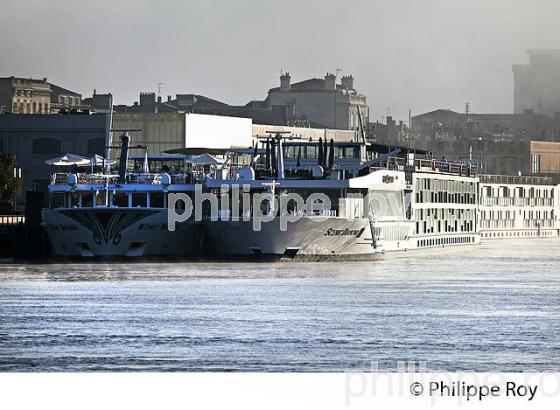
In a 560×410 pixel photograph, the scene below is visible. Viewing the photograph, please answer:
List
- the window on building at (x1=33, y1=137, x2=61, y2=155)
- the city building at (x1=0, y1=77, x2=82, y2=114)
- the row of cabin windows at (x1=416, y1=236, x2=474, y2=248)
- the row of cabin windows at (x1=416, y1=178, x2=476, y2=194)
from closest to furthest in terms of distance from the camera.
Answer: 1. the row of cabin windows at (x1=416, y1=236, x2=474, y2=248)
2. the row of cabin windows at (x1=416, y1=178, x2=476, y2=194)
3. the window on building at (x1=33, y1=137, x2=61, y2=155)
4. the city building at (x1=0, y1=77, x2=82, y2=114)

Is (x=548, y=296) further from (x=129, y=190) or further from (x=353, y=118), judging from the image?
(x=353, y=118)

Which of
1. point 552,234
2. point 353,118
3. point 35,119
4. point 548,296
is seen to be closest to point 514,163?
point 353,118

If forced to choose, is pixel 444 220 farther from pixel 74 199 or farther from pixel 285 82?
pixel 285 82

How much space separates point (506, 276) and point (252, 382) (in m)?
25.5

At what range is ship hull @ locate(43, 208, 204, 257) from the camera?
54.8 meters

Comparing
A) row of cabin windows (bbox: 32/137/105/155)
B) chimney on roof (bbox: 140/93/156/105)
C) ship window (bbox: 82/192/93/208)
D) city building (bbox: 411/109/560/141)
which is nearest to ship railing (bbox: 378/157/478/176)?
ship window (bbox: 82/192/93/208)

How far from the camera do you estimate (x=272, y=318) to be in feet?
115

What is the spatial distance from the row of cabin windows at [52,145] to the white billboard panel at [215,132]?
4293mm

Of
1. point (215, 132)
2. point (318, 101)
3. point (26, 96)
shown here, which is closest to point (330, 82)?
point (318, 101)

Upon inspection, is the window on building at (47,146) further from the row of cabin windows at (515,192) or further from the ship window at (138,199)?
the ship window at (138,199)

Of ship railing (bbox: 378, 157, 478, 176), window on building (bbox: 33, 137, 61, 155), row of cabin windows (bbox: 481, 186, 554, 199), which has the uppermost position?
window on building (bbox: 33, 137, 61, 155)

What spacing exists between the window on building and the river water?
28.9m

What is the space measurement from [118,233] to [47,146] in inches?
1089

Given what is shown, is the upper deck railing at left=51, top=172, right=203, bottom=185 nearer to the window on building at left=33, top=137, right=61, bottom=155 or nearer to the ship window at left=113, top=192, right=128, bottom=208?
the ship window at left=113, top=192, right=128, bottom=208
